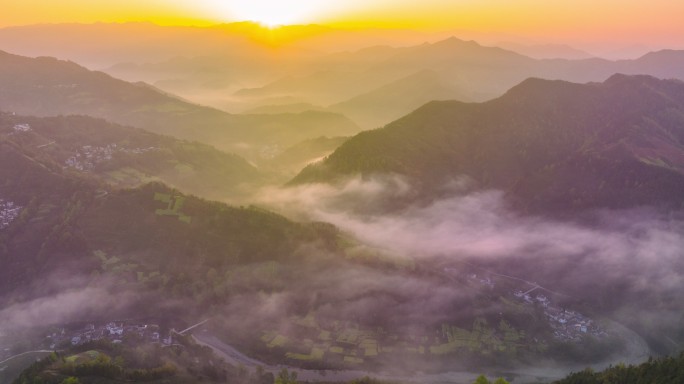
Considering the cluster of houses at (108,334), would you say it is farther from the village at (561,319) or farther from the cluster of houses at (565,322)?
the cluster of houses at (565,322)

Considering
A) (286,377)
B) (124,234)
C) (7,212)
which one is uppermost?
(7,212)

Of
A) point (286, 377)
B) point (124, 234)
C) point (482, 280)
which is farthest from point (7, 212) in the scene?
point (482, 280)

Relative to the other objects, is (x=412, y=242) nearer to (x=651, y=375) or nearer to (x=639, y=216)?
(x=639, y=216)

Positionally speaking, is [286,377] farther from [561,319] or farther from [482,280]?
[561,319]

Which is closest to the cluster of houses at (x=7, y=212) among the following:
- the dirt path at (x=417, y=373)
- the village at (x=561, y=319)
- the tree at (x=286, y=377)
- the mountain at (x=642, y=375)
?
the dirt path at (x=417, y=373)

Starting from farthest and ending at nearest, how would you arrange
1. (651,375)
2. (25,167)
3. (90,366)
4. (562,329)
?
1. (25,167)
2. (562,329)
3. (90,366)
4. (651,375)

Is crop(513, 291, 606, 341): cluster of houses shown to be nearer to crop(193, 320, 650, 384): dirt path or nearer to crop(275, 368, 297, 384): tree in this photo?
crop(193, 320, 650, 384): dirt path

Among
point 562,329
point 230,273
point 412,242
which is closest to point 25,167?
point 230,273
